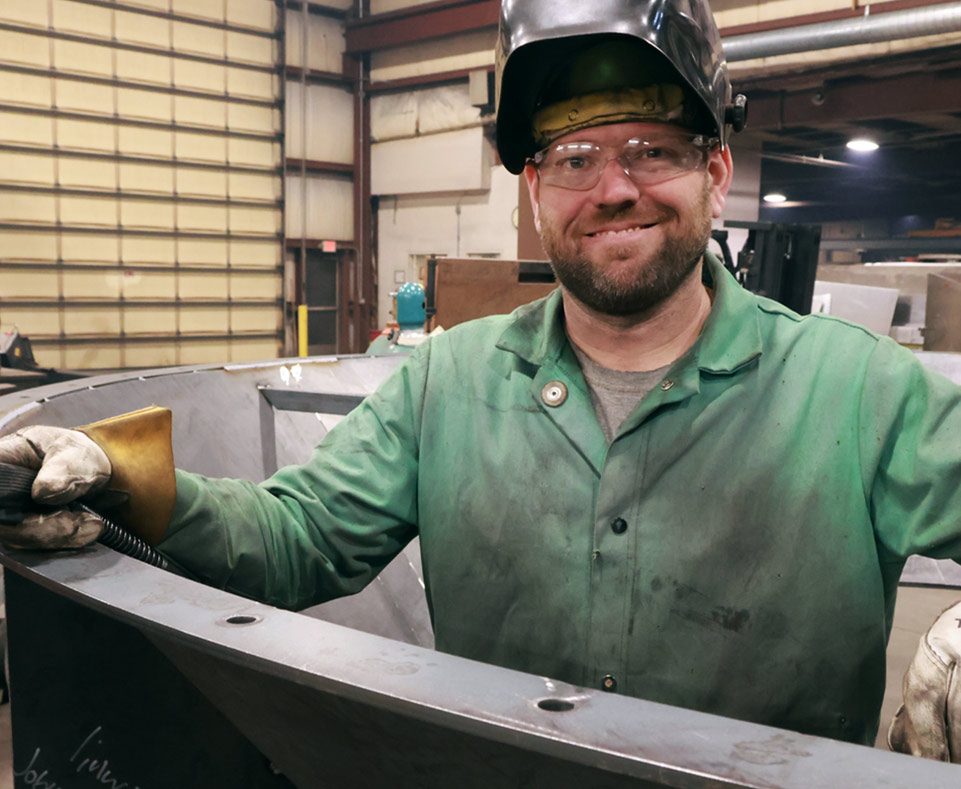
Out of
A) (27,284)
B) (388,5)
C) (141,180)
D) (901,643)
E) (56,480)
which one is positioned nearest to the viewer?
(56,480)

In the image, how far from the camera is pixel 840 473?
1102mm

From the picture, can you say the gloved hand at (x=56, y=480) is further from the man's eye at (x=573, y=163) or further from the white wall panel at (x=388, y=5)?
the white wall panel at (x=388, y=5)

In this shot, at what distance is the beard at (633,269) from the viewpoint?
3.82 feet

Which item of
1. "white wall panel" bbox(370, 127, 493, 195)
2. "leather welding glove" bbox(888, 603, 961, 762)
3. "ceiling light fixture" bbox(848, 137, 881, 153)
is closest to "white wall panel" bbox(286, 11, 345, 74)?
"white wall panel" bbox(370, 127, 493, 195)

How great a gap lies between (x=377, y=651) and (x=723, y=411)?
0.64 metres

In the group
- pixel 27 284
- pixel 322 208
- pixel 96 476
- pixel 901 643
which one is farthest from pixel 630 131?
pixel 322 208

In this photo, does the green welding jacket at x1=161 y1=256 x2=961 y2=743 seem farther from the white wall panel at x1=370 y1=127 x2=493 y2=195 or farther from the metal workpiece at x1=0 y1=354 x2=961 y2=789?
the white wall panel at x1=370 y1=127 x2=493 y2=195

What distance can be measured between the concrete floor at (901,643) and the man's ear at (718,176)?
1.51m

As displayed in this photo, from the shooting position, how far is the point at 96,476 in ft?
3.11

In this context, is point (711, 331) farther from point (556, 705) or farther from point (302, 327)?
point (302, 327)

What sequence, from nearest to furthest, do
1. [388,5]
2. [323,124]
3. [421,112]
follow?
[421,112] → [388,5] → [323,124]

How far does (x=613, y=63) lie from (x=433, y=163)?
9.05 meters

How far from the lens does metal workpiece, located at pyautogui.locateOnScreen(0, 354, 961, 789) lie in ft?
1.72

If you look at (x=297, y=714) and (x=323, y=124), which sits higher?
(x=323, y=124)
